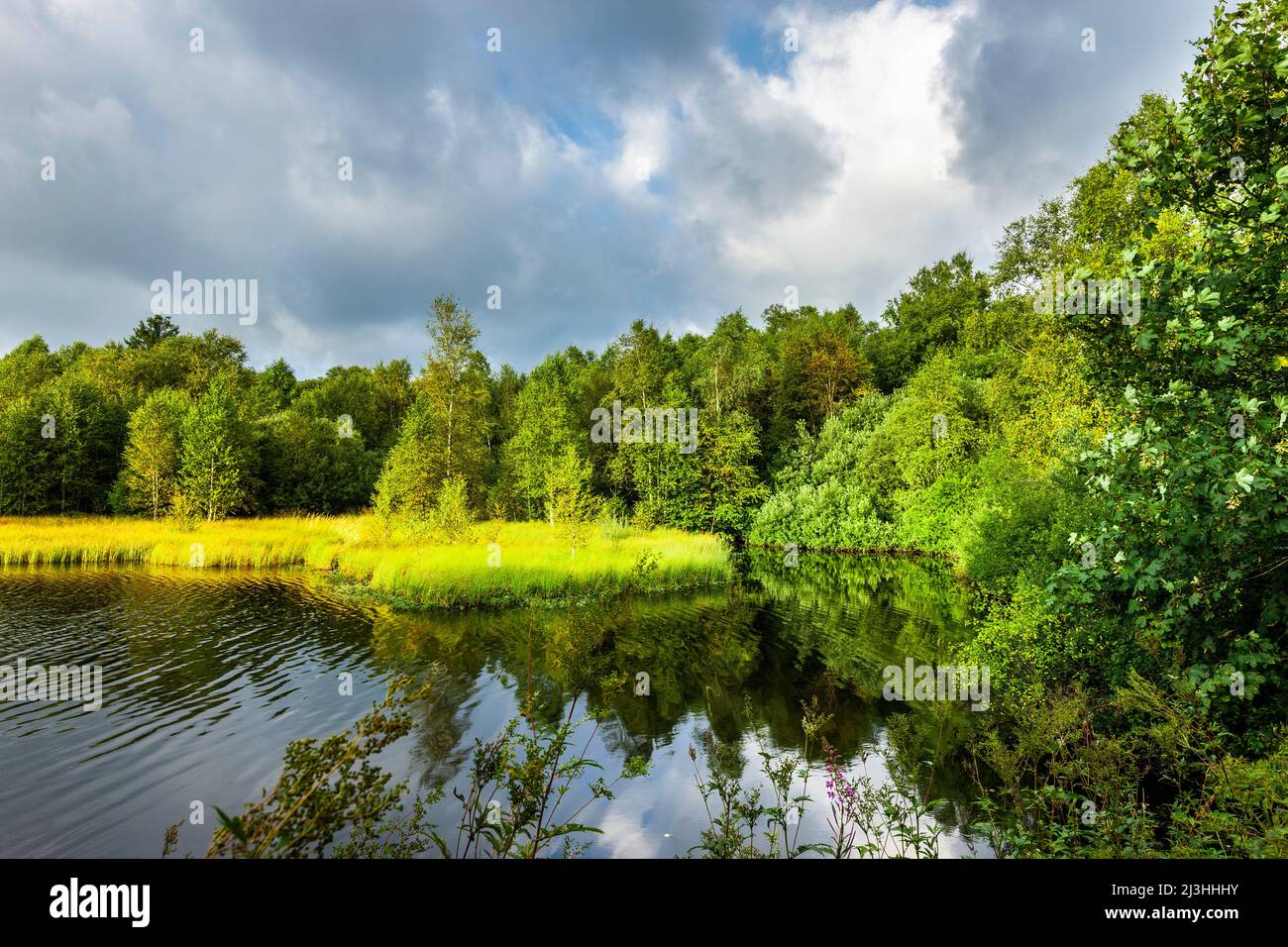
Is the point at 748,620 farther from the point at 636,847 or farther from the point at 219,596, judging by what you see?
the point at 219,596

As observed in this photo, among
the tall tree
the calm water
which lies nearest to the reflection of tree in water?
the calm water

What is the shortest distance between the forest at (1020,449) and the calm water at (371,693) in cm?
241

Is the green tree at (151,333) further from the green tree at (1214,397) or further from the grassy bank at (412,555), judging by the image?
the green tree at (1214,397)

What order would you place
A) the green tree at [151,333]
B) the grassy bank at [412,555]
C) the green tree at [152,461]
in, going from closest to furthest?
the grassy bank at [412,555]
the green tree at [152,461]
the green tree at [151,333]

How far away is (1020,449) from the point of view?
2448 cm

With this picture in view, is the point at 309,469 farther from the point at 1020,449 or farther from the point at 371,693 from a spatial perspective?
the point at 1020,449

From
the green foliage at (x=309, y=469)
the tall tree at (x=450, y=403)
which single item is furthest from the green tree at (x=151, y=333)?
the tall tree at (x=450, y=403)

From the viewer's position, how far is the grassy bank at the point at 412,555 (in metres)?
21.3

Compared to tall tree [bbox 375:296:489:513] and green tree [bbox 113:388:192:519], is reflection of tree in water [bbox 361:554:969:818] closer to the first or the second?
tall tree [bbox 375:296:489:513]

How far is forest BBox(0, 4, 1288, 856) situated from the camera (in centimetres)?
508

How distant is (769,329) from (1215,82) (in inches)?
3165
